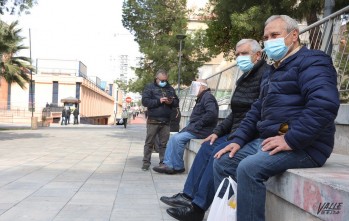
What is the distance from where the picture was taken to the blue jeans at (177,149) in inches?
265

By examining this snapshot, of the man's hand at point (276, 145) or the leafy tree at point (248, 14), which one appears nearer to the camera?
the man's hand at point (276, 145)

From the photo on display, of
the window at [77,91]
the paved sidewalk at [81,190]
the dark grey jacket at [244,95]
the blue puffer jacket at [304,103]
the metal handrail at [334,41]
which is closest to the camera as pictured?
the blue puffer jacket at [304,103]

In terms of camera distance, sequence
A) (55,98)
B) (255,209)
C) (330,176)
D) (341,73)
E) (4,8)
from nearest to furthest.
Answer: (330,176) → (255,209) → (341,73) → (4,8) → (55,98)

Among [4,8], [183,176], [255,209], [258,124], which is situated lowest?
[183,176]

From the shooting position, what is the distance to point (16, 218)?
406 cm

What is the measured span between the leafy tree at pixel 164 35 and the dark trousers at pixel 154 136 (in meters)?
19.5

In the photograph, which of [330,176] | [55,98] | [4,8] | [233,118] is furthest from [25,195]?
[55,98]

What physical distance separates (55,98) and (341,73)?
58.6 m

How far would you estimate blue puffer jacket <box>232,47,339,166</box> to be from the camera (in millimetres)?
2668

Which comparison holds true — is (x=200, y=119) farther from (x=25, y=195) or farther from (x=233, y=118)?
(x=25, y=195)

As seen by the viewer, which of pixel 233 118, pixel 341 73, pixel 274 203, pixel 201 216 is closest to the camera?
pixel 274 203

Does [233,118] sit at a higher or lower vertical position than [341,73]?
lower

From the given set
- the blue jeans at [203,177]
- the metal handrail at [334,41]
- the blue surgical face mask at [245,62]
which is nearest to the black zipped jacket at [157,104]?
the metal handrail at [334,41]

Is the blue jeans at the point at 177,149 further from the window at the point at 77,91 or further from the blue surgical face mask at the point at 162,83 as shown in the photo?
the window at the point at 77,91
